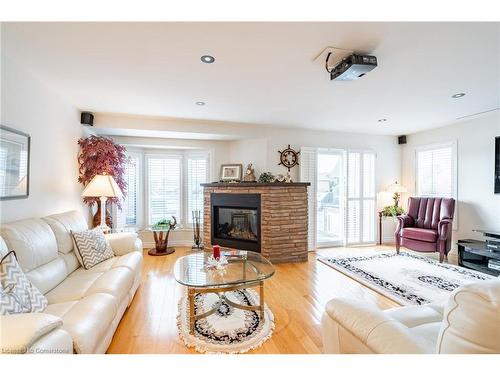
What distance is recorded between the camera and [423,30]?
1.70 meters

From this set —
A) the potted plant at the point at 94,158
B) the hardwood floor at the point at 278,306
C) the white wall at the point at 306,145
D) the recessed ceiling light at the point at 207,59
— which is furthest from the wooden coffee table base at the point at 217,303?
the white wall at the point at 306,145

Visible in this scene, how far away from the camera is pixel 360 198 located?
5.07 meters

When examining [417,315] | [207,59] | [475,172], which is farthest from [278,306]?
[475,172]

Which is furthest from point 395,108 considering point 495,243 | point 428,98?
point 495,243

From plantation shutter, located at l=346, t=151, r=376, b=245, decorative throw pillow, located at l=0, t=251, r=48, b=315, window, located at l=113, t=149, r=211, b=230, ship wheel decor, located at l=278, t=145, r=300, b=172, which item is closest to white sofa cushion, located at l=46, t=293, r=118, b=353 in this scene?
decorative throw pillow, located at l=0, t=251, r=48, b=315

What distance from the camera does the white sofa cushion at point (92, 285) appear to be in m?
1.83

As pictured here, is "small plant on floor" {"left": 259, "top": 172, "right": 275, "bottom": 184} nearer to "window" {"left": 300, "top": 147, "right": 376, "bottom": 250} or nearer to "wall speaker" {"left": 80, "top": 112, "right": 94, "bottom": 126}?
"window" {"left": 300, "top": 147, "right": 376, "bottom": 250}

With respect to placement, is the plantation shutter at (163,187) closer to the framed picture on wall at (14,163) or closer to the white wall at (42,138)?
the white wall at (42,138)

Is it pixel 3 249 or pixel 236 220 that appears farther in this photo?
pixel 236 220

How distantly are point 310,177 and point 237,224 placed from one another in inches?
66.5

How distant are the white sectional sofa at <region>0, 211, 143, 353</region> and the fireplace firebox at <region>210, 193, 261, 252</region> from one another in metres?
1.82

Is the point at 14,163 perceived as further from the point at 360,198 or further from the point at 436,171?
the point at 436,171

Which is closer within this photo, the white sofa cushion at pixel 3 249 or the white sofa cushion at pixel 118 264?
the white sofa cushion at pixel 3 249

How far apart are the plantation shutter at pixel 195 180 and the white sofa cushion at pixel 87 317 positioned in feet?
10.9
